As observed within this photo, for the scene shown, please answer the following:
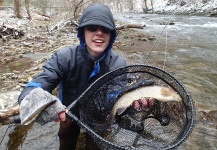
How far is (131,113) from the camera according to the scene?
240 cm

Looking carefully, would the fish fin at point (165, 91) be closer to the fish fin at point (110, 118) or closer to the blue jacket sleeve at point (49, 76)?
the fish fin at point (110, 118)

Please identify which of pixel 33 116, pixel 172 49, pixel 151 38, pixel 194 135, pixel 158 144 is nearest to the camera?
pixel 33 116

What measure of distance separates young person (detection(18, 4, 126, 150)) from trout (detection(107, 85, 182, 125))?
354 mm

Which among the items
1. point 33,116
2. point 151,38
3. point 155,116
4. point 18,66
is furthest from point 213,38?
point 33,116

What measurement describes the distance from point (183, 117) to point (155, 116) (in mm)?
360

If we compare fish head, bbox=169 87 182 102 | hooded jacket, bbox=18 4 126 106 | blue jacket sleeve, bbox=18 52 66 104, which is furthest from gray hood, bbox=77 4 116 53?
fish head, bbox=169 87 182 102

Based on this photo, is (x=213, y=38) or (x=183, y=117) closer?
(x=183, y=117)

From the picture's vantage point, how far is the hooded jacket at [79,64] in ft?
6.89

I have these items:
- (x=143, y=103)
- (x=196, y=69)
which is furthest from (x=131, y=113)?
(x=196, y=69)

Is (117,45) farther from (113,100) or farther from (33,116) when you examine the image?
(33,116)

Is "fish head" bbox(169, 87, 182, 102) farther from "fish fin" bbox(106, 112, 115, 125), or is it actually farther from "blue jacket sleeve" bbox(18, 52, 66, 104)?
"blue jacket sleeve" bbox(18, 52, 66, 104)

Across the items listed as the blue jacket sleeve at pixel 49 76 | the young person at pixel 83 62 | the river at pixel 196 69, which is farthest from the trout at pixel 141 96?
the river at pixel 196 69

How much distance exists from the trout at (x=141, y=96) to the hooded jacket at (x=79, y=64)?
0.36 metres

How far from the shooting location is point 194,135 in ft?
11.4
